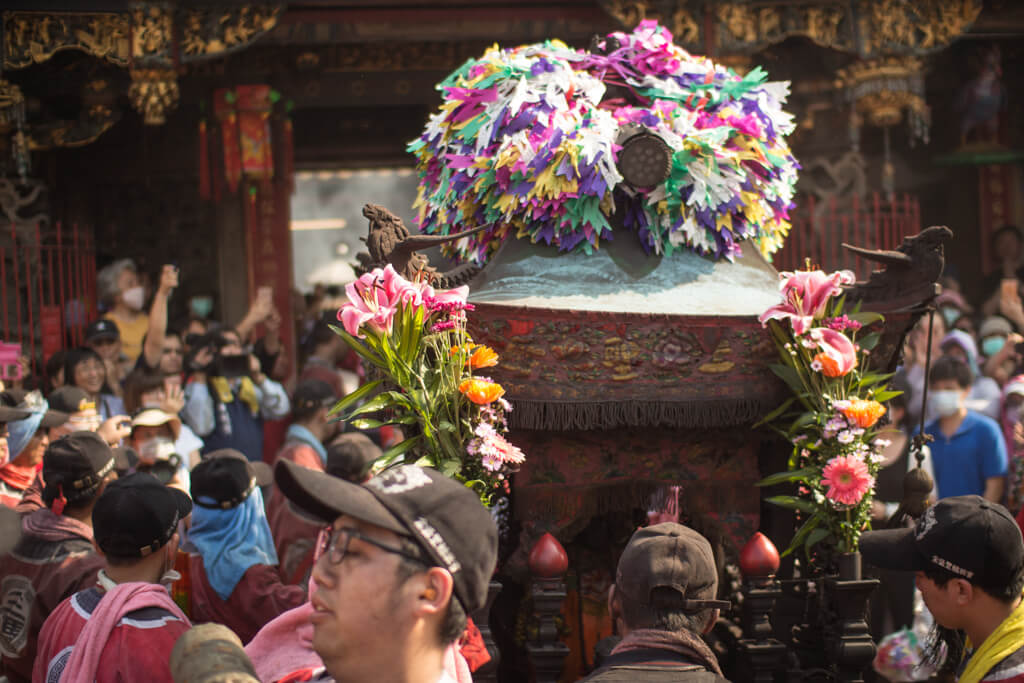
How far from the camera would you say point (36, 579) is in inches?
130

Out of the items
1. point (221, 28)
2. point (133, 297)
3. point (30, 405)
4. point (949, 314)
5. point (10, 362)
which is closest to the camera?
point (30, 405)

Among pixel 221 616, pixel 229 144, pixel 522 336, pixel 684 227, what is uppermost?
pixel 229 144

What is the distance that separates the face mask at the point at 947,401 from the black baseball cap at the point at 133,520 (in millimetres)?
3882

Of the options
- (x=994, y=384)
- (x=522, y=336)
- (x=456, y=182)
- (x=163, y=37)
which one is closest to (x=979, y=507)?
(x=522, y=336)

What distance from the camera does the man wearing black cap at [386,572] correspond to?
173 centimetres

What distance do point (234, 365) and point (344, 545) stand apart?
4.43 metres

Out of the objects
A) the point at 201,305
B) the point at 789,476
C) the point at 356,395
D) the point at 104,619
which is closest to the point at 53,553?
the point at 104,619

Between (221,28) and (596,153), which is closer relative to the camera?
(596,153)

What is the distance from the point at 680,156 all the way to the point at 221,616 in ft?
6.89

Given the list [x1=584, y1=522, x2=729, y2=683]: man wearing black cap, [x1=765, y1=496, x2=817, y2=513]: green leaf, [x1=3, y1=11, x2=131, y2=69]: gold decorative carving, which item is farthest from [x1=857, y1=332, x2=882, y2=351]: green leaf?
[x1=3, y1=11, x2=131, y2=69]: gold decorative carving

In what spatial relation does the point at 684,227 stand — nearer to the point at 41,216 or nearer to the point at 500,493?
the point at 500,493

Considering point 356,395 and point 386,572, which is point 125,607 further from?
point 386,572

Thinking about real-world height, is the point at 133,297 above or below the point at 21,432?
above

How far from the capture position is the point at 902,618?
514 cm
